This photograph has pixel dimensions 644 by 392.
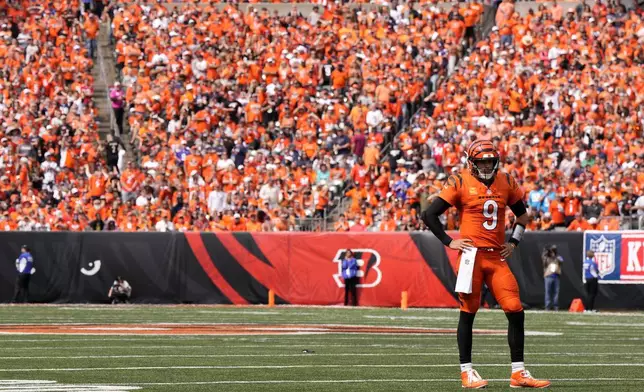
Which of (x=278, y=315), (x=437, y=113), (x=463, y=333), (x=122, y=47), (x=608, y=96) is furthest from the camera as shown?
(x=122, y=47)

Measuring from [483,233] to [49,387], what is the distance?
3.21m

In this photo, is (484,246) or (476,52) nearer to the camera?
(484,246)

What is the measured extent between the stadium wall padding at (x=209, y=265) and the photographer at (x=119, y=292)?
27 centimetres

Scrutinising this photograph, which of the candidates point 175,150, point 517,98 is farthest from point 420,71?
point 175,150

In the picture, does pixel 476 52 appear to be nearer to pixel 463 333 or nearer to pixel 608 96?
pixel 608 96

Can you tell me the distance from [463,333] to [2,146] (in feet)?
73.8

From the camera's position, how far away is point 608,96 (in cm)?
2836

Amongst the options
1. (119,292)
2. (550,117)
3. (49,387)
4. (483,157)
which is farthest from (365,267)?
(49,387)

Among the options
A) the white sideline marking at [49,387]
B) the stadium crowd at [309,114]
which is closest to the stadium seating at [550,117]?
the stadium crowd at [309,114]

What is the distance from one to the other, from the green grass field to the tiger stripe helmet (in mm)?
1510

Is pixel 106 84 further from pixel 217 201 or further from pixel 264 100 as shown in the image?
pixel 217 201

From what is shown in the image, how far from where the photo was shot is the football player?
34.4 feet

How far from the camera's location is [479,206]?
10648 mm

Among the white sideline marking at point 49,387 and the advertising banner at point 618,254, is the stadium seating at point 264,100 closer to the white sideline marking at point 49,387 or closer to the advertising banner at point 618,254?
the advertising banner at point 618,254
